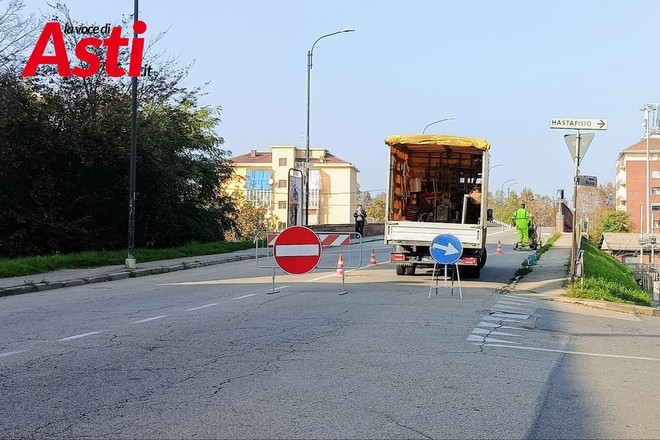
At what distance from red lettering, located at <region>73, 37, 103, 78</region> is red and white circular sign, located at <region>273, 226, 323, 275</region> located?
18050 mm

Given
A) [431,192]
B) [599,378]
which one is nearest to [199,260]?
[431,192]

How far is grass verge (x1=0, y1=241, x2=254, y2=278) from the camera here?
19000 mm

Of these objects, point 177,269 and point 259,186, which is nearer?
point 177,269

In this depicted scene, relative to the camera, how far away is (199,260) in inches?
1043

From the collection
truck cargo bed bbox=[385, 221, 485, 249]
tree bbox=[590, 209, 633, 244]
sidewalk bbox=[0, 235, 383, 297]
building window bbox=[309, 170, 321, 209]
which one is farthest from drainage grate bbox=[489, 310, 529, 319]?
building window bbox=[309, 170, 321, 209]

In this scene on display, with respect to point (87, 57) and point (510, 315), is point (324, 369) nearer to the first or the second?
point (510, 315)

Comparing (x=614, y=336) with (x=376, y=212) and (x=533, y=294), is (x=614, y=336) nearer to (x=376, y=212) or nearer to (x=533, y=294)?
(x=533, y=294)

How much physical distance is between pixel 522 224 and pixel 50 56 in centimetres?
2122

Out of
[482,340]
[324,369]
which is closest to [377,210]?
[482,340]

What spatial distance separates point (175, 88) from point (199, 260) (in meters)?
11.0

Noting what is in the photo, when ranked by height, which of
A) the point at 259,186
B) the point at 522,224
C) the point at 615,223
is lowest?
the point at 522,224

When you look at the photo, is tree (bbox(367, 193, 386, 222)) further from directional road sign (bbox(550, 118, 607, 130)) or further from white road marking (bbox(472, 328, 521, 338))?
white road marking (bbox(472, 328, 521, 338))

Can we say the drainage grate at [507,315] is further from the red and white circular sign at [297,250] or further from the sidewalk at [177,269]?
the red and white circular sign at [297,250]

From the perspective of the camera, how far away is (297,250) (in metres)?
13.9
